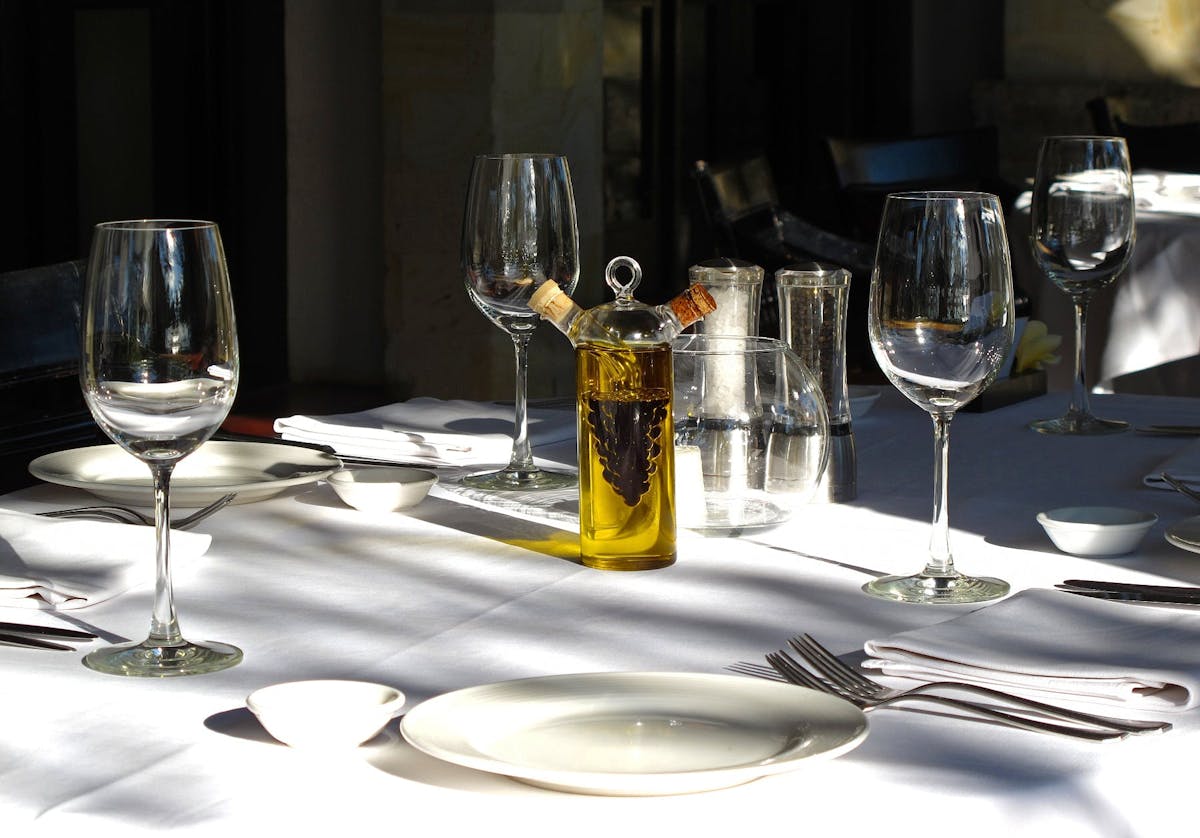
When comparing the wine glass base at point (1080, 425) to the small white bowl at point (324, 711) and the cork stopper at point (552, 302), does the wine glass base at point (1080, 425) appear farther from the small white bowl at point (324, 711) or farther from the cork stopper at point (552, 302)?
the small white bowl at point (324, 711)

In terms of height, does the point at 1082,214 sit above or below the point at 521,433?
above

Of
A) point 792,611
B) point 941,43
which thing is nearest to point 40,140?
point 792,611

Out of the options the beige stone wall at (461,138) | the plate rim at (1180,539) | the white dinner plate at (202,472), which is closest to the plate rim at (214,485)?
the white dinner plate at (202,472)

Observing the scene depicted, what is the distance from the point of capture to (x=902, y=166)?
13.7 feet

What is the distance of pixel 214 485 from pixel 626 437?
0.39m

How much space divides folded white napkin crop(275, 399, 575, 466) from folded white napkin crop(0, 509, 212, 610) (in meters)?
0.35

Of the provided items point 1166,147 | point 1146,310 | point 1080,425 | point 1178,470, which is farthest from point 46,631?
point 1166,147

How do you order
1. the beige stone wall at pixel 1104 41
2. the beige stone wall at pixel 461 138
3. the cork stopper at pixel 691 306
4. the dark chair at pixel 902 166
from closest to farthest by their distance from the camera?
the cork stopper at pixel 691 306
the dark chair at pixel 902 166
the beige stone wall at pixel 461 138
the beige stone wall at pixel 1104 41

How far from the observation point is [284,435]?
1531 mm

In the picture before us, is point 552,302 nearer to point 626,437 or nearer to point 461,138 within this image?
point 626,437

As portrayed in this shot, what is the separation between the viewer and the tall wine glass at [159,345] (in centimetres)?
85

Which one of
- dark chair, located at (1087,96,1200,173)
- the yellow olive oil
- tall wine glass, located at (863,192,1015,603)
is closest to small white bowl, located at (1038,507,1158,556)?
tall wine glass, located at (863,192,1015,603)

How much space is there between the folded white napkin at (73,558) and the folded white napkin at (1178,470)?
0.72 meters

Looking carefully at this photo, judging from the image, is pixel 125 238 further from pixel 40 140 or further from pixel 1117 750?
pixel 40 140
